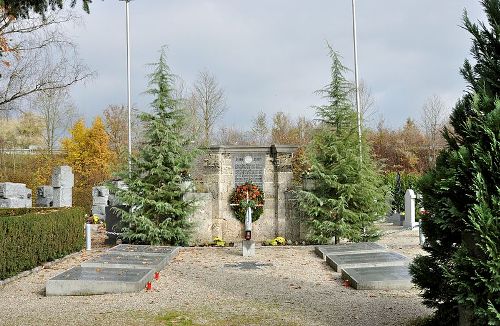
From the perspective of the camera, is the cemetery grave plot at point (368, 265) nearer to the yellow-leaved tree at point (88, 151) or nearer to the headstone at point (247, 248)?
the headstone at point (247, 248)

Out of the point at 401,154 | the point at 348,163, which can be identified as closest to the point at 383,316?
the point at 348,163

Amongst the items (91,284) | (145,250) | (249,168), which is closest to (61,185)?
(145,250)

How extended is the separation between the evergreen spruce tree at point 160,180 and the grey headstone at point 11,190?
12.6 ft

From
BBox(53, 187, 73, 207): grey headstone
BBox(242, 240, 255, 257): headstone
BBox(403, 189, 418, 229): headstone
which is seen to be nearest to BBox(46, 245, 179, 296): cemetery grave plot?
BBox(242, 240, 255, 257): headstone

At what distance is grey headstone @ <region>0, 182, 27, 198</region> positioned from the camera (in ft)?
51.1

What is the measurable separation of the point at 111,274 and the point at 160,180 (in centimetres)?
618

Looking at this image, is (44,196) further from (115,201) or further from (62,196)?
(115,201)

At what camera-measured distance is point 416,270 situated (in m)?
4.98

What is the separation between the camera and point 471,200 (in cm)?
416

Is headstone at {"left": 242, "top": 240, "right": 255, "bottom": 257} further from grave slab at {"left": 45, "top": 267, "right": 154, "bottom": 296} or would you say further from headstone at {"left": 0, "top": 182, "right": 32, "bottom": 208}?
headstone at {"left": 0, "top": 182, "right": 32, "bottom": 208}

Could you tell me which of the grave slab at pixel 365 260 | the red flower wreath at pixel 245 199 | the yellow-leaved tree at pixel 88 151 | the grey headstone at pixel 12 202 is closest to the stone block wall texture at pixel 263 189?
the red flower wreath at pixel 245 199

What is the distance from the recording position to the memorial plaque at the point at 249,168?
15.2 meters

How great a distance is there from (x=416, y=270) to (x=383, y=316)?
1.27 m

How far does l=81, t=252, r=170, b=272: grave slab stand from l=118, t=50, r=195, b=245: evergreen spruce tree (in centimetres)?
286
